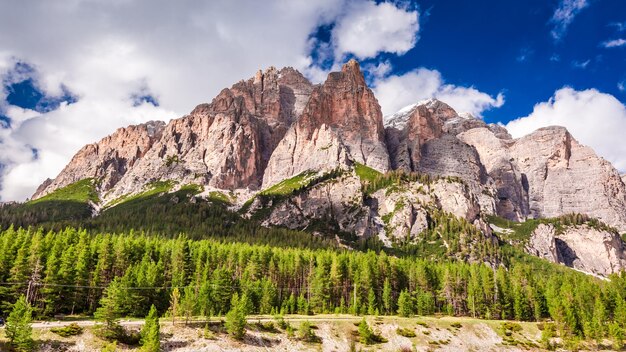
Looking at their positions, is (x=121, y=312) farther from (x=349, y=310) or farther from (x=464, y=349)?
(x=464, y=349)

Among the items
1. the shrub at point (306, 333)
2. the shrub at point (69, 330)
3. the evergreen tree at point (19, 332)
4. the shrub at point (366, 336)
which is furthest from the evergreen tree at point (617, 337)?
the evergreen tree at point (19, 332)

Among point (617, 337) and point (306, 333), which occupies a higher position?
point (306, 333)

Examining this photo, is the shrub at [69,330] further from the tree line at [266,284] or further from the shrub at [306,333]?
the shrub at [306,333]

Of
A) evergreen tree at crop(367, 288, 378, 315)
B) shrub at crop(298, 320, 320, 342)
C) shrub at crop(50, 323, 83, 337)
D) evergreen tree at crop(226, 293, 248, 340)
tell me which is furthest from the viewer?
evergreen tree at crop(367, 288, 378, 315)

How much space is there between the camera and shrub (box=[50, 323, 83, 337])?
63281 millimetres

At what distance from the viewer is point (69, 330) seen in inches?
2534

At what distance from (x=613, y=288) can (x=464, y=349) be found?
67526 mm

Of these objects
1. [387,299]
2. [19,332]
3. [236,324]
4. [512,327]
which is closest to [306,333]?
[236,324]

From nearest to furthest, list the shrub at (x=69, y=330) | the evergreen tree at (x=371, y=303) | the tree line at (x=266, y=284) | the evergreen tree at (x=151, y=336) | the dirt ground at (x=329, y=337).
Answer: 1. the evergreen tree at (x=151, y=336)
2. the shrub at (x=69, y=330)
3. the dirt ground at (x=329, y=337)
4. the tree line at (x=266, y=284)
5. the evergreen tree at (x=371, y=303)

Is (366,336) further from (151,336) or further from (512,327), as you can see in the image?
(512,327)

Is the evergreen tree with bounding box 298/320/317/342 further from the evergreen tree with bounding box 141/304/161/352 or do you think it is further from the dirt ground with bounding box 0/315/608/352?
the evergreen tree with bounding box 141/304/161/352

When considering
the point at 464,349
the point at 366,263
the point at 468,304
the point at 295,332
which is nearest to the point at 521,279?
the point at 468,304

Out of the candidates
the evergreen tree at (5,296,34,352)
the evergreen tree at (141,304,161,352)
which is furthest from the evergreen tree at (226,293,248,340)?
the evergreen tree at (5,296,34,352)

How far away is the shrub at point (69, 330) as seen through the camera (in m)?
63.3
